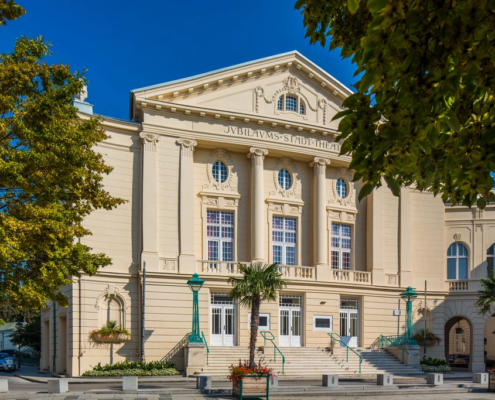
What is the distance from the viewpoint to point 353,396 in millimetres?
23078

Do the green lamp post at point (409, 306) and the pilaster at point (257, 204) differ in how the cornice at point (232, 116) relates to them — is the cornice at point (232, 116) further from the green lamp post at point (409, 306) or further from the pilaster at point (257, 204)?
the green lamp post at point (409, 306)

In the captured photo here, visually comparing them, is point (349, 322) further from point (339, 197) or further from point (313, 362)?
point (339, 197)

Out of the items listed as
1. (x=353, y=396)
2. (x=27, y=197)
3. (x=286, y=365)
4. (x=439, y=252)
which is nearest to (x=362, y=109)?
(x=27, y=197)

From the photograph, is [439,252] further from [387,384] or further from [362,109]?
[362,109]

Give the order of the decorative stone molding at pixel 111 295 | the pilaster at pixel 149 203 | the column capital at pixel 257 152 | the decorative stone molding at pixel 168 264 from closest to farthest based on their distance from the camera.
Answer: the decorative stone molding at pixel 111 295 < the pilaster at pixel 149 203 < the decorative stone molding at pixel 168 264 < the column capital at pixel 257 152

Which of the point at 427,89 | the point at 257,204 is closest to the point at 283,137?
the point at 257,204

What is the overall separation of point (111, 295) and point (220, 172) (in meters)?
10.0

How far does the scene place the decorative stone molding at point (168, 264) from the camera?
32.9 metres

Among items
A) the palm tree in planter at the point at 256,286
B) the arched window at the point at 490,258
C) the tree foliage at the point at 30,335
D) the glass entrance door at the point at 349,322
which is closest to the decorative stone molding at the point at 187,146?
the palm tree in planter at the point at 256,286

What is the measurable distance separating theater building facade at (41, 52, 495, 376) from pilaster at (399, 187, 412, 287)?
0.27 feet

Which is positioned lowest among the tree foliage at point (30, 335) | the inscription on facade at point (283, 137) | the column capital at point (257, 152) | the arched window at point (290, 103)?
the tree foliage at point (30, 335)

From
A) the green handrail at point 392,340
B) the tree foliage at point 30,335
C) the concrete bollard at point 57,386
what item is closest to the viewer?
the concrete bollard at point 57,386

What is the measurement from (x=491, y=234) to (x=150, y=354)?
2473cm

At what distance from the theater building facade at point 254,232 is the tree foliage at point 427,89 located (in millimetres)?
27985
